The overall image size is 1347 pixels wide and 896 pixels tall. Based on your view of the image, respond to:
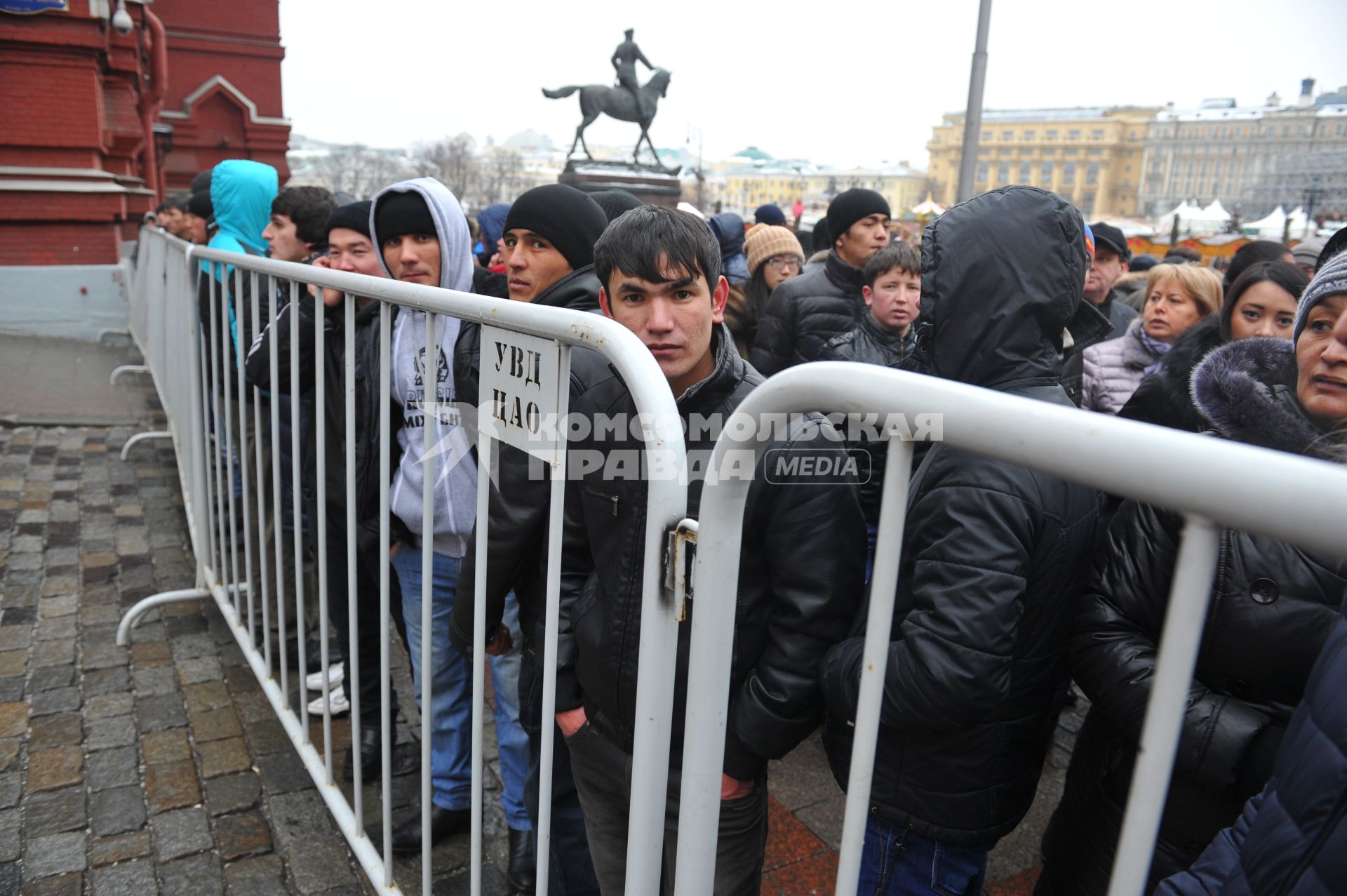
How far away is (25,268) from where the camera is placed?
32.7 feet

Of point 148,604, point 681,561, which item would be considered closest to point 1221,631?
point 681,561

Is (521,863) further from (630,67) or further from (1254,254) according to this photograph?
(630,67)

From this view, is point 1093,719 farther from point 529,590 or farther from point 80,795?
point 80,795

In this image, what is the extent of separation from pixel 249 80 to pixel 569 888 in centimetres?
2119

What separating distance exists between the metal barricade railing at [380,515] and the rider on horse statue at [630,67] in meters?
20.1

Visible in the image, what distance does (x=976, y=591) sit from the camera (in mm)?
1418

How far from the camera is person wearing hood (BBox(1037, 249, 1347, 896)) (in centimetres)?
136

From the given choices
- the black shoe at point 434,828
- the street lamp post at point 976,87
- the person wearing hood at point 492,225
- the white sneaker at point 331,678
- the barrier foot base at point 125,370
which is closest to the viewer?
the black shoe at point 434,828

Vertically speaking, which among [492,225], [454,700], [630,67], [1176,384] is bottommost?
[454,700]

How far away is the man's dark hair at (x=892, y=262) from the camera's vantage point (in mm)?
3508

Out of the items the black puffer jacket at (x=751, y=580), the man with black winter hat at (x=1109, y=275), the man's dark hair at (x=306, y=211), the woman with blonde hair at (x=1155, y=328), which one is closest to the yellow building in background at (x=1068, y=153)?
the man with black winter hat at (x=1109, y=275)

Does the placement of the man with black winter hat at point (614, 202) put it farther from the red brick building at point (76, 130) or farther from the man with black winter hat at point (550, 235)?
the red brick building at point (76, 130)

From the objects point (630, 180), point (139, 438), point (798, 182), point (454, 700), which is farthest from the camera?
point (798, 182)

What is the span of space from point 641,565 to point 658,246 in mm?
638
